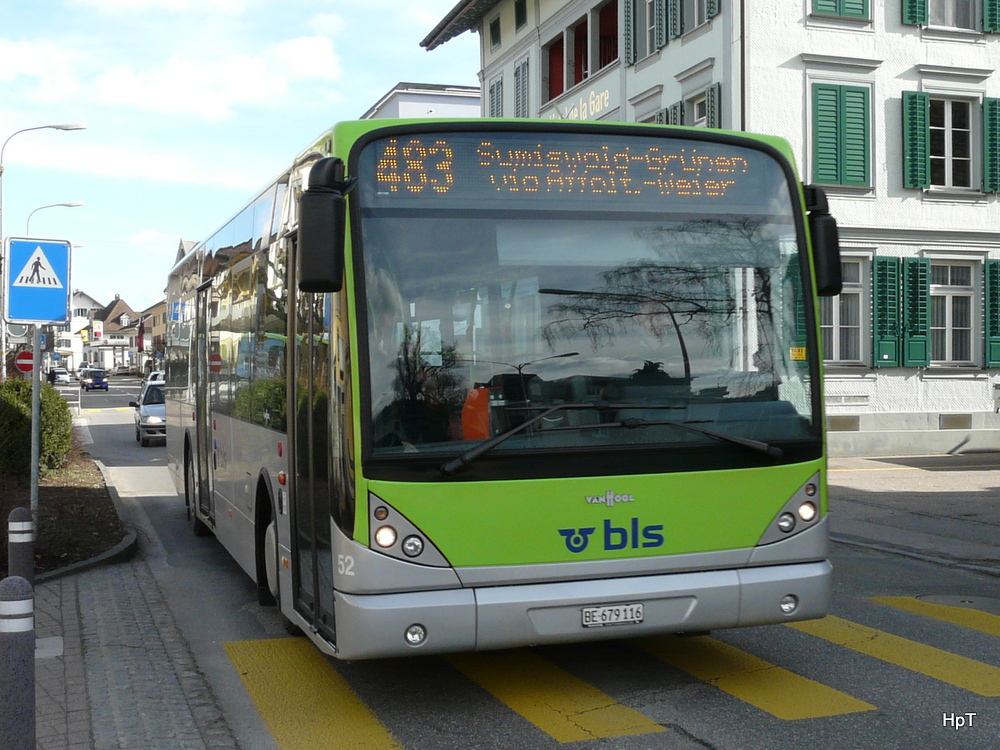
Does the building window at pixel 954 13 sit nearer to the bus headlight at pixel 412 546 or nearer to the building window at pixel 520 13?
the building window at pixel 520 13

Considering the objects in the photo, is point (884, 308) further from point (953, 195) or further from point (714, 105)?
point (714, 105)

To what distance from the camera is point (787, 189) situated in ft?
20.2

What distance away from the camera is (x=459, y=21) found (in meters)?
33.0

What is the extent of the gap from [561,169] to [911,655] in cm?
349

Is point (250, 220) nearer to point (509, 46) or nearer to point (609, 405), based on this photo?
point (609, 405)

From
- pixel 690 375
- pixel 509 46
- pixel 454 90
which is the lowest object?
pixel 690 375

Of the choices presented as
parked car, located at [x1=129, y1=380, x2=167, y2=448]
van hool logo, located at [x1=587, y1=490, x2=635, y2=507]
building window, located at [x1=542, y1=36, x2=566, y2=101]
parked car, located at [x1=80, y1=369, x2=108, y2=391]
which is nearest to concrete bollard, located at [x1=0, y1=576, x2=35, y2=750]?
van hool logo, located at [x1=587, y1=490, x2=635, y2=507]

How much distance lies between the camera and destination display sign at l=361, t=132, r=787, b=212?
5602mm

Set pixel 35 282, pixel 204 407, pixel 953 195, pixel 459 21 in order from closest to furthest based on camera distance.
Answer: pixel 204 407, pixel 35 282, pixel 953 195, pixel 459 21

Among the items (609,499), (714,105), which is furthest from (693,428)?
(714,105)

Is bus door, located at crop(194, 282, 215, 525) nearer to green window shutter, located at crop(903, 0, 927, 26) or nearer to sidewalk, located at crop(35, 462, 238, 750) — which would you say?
sidewalk, located at crop(35, 462, 238, 750)

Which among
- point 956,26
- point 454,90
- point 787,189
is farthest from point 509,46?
point 787,189

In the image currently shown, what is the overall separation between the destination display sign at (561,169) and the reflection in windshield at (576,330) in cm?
16

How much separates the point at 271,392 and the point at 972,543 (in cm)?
793
